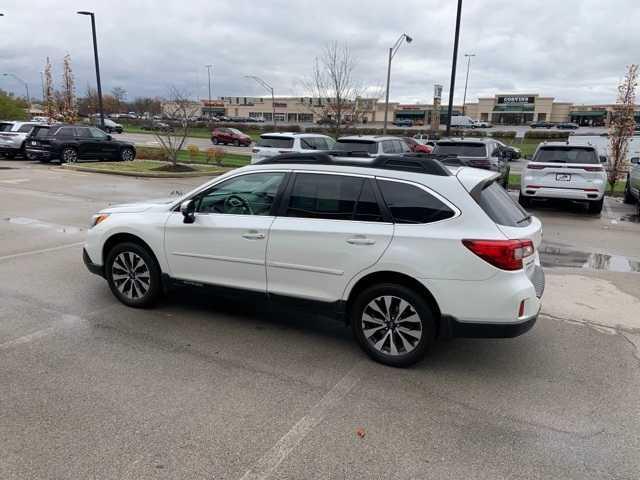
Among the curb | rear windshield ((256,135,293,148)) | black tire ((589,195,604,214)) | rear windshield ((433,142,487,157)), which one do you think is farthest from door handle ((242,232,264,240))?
the curb

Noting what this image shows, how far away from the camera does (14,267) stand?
6574 mm

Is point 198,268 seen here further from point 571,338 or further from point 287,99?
point 287,99

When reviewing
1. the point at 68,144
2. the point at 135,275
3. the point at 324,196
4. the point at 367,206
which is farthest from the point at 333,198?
the point at 68,144

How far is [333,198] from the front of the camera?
425cm

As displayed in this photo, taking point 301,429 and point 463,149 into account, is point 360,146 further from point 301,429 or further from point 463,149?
point 301,429

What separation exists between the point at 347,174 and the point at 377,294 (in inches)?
41.0

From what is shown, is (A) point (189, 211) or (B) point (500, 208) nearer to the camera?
(B) point (500, 208)

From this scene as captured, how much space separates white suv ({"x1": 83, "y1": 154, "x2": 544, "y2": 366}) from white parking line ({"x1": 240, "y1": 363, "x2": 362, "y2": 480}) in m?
0.43

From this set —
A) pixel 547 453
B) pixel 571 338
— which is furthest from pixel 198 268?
pixel 571 338

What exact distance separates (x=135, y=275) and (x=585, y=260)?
6551 mm

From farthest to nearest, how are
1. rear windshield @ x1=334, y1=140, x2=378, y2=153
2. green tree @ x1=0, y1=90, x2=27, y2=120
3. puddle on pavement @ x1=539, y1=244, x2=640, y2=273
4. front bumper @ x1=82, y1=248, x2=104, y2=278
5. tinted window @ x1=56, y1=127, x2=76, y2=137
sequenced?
1. green tree @ x1=0, y1=90, x2=27, y2=120
2. tinted window @ x1=56, y1=127, x2=76, y2=137
3. rear windshield @ x1=334, y1=140, x2=378, y2=153
4. puddle on pavement @ x1=539, y1=244, x2=640, y2=273
5. front bumper @ x1=82, y1=248, x2=104, y2=278

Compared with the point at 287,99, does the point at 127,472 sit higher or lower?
lower

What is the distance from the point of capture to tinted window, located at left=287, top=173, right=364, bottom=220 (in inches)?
165

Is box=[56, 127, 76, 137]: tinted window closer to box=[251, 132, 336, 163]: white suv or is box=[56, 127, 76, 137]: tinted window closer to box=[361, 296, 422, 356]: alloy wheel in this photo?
box=[251, 132, 336, 163]: white suv
